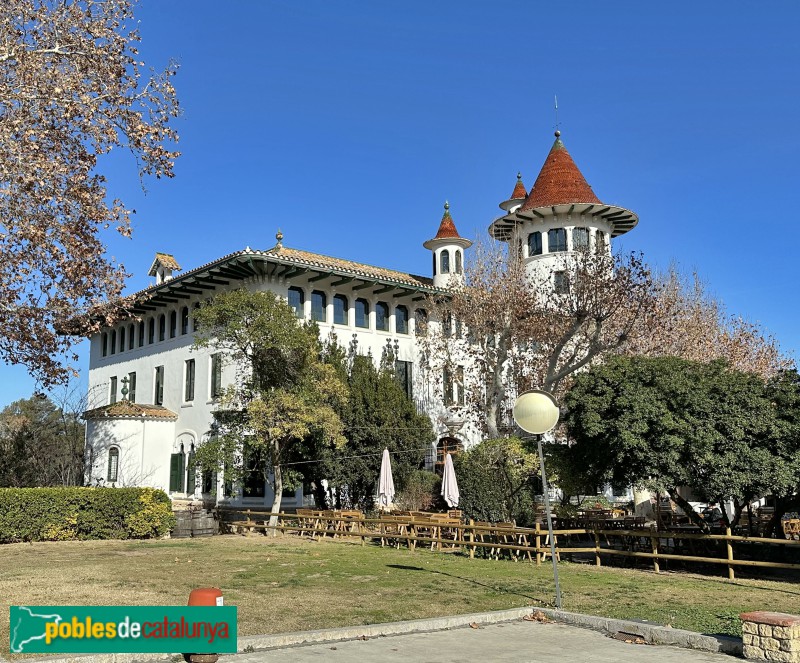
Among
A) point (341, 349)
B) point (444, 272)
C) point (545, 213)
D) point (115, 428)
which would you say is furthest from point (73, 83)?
point (545, 213)

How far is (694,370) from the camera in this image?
17.0 metres

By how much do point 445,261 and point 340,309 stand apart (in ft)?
22.7

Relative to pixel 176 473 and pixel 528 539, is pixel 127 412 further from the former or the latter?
pixel 528 539

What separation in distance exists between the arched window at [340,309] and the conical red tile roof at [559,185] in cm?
1117

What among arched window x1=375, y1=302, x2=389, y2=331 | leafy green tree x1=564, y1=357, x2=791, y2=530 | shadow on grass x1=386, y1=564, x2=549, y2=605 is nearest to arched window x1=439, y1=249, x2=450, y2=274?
arched window x1=375, y1=302, x2=389, y2=331

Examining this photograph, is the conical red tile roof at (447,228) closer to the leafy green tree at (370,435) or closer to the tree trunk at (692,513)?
the leafy green tree at (370,435)

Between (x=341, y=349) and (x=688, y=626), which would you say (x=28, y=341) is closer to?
(x=341, y=349)

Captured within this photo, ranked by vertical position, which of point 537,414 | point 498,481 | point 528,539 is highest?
point 537,414

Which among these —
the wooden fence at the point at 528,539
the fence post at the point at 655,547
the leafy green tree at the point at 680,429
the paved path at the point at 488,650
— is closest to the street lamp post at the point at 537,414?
the paved path at the point at 488,650

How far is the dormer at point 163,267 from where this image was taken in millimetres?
36469

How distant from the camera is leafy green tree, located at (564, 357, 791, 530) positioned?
49.6ft

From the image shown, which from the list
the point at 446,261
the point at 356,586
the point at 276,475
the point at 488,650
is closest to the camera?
the point at 488,650

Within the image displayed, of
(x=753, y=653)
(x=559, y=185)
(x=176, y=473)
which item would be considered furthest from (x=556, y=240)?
(x=753, y=653)

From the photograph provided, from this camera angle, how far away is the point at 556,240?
125 feet
